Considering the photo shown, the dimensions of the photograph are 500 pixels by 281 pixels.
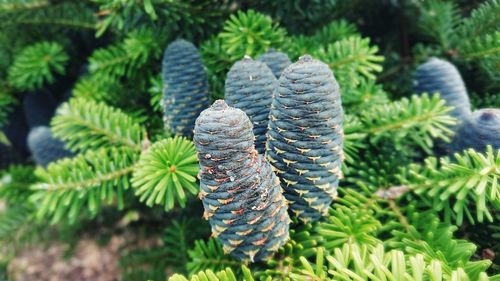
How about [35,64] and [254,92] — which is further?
[35,64]

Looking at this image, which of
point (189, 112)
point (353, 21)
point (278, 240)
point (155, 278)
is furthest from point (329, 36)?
point (155, 278)

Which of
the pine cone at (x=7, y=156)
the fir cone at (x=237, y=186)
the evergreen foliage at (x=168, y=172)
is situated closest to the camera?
the fir cone at (x=237, y=186)

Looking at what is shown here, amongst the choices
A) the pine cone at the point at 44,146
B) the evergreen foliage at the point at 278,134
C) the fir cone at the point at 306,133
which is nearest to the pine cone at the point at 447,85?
the evergreen foliage at the point at 278,134

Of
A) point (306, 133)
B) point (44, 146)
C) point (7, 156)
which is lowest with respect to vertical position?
point (7, 156)

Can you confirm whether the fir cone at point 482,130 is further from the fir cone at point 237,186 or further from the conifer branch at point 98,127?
the conifer branch at point 98,127

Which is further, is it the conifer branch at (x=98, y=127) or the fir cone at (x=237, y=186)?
the conifer branch at (x=98, y=127)

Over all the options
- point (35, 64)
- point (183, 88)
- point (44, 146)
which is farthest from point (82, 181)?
point (35, 64)

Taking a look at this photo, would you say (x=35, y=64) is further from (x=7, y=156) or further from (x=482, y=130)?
(x=482, y=130)

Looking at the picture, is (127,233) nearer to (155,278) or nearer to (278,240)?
(155,278)
